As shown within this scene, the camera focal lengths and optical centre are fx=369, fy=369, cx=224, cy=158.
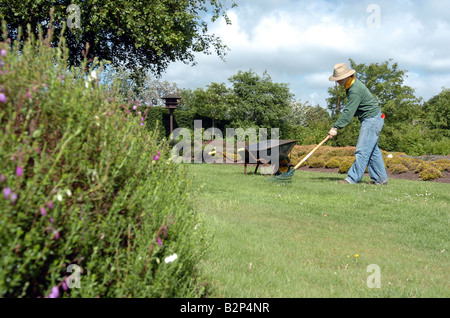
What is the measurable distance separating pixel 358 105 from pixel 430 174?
4676 mm

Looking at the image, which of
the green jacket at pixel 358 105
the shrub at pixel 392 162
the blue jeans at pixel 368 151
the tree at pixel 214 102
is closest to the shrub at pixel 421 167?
the shrub at pixel 392 162

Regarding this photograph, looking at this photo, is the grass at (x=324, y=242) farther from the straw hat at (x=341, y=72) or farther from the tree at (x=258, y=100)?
the tree at (x=258, y=100)

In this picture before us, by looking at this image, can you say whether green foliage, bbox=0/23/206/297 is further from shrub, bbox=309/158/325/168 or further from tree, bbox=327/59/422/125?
tree, bbox=327/59/422/125

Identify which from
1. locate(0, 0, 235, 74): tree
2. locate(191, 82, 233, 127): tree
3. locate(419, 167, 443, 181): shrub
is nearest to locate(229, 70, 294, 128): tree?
locate(191, 82, 233, 127): tree

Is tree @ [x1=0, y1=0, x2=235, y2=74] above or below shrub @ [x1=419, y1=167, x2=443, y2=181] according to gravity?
above

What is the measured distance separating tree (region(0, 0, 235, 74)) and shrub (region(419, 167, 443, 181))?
32.0 feet

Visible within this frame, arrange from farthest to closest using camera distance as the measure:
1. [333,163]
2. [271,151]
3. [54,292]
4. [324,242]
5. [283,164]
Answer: [333,163] → [283,164] → [271,151] → [324,242] → [54,292]

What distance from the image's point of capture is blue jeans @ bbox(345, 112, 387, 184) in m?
8.95

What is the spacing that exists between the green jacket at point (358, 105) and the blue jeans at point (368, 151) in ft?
0.61

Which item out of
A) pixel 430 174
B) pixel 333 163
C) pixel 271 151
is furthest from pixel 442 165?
pixel 271 151

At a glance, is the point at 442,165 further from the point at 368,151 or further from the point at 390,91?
the point at 390,91

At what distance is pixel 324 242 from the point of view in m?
4.44

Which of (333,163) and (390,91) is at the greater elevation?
(390,91)
